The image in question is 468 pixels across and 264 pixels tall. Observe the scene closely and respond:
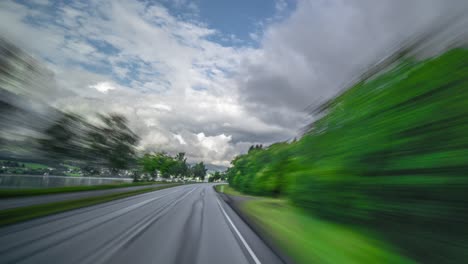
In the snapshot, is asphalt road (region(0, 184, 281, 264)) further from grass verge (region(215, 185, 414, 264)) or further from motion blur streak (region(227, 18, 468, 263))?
motion blur streak (region(227, 18, 468, 263))

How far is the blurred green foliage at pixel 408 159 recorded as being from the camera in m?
3.05

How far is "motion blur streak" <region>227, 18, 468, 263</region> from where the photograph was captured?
306 centimetres

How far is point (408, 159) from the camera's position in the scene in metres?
3.71

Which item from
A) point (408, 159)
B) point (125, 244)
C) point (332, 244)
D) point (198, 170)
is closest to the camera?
point (408, 159)

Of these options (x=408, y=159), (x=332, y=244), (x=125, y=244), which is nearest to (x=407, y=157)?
(x=408, y=159)

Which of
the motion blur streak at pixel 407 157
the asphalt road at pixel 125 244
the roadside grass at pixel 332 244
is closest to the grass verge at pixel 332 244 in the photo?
the roadside grass at pixel 332 244

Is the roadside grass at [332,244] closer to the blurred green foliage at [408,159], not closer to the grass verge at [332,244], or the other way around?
the grass verge at [332,244]

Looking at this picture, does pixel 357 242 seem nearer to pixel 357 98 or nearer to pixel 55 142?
pixel 357 98

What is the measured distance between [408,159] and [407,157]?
1.8 inches

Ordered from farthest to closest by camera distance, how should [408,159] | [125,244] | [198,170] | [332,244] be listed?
[198,170], [125,244], [332,244], [408,159]

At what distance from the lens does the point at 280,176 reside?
70.5 ft

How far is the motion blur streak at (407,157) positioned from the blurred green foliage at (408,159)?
11 millimetres

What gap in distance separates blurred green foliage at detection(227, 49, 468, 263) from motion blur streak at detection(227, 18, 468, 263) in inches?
0.5

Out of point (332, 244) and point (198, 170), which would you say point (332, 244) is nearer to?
point (332, 244)
